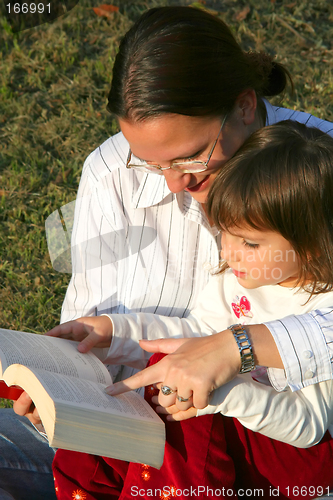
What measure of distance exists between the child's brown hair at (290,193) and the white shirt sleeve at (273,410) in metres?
0.41

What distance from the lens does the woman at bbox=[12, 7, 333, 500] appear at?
189cm

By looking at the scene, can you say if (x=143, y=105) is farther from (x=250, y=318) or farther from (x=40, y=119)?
(x=40, y=119)

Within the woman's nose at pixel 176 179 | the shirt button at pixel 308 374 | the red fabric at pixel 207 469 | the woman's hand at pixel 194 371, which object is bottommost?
the red fabric at pixel 207 469

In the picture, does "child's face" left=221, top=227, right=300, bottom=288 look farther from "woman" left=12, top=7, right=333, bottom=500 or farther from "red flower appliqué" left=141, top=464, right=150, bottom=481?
"red flower appliqué" left=141, top=464, right=150, bottom=481

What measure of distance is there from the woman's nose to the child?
0.12m

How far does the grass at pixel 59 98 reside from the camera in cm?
358

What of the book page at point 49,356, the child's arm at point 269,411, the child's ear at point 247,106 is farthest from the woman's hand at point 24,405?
the child's ear at point 247,106

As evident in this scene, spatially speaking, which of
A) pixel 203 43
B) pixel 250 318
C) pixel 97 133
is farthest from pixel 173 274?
pixel 97 133

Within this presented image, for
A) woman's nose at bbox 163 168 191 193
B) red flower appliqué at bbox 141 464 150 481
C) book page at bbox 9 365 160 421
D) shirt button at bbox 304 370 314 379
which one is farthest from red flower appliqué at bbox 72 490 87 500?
woman's nose at bbox 163 168 191 193

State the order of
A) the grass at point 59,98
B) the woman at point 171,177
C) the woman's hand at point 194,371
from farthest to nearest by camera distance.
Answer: the grass at point 59,98 < the woman at point 171,177 < the woman's hand at point 194,371

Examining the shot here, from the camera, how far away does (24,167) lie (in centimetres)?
405

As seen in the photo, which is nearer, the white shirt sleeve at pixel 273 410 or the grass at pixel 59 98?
the white shirt sleeve at pixel 273 410

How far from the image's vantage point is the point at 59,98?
14.5 feet

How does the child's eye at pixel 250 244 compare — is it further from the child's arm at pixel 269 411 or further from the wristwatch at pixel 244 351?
the child's arm at pixel 269 411
